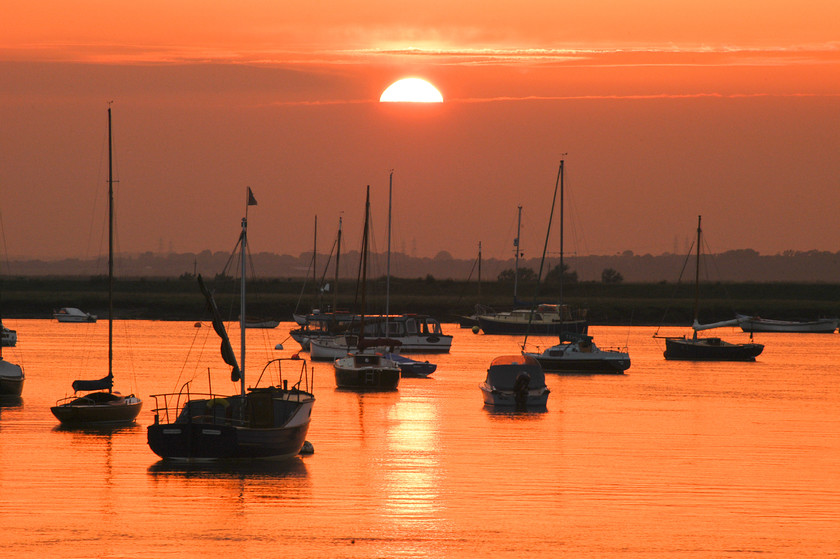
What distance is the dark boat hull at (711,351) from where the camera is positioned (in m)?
98.3

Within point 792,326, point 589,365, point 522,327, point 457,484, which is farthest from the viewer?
point 792,326

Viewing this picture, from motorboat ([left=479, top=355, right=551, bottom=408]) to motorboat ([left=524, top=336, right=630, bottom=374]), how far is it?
73.6ft

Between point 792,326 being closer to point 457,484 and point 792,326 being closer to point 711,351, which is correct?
point 711,351

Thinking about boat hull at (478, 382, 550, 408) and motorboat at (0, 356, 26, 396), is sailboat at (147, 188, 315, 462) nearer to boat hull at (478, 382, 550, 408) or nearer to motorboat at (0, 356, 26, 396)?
boat hull at (478, 382, 550, 408)

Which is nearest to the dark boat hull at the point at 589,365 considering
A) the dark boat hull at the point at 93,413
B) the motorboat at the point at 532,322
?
the dark boat hull at the point at 93,413

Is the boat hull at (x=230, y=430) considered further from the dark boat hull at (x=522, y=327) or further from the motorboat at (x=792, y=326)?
the motorboat at (x=792, y=326)

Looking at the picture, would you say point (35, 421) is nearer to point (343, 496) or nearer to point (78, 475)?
point (78, 475)

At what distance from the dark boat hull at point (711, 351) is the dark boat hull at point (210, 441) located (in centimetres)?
6843

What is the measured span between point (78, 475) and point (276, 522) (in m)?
9.66

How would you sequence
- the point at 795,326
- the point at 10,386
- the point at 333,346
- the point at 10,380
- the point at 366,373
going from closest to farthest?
1. the point at 10,380
2. the point at 10,386
3. the point at 366,373
4. the point at 333,346
5. the point at 795,326

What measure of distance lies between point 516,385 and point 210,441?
23895 millimetres

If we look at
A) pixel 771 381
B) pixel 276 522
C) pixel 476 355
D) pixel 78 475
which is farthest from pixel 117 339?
pixel 276 522

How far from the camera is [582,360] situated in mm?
81062

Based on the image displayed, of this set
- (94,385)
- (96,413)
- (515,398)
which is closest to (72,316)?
(94,385)
